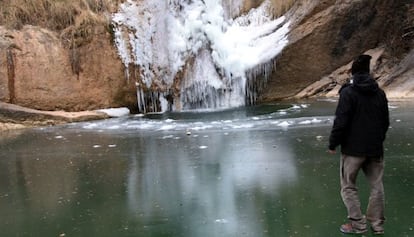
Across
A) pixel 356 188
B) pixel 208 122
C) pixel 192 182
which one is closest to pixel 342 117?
pixel 356 188

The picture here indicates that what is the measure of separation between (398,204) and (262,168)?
2.37 m

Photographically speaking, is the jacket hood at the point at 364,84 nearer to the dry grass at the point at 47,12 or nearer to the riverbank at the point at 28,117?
the riverbank at the point at 28,117

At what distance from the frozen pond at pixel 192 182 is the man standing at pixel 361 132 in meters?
0.34

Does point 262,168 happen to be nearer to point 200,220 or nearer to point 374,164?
point 200,220

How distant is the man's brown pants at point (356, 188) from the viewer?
4.40 meters

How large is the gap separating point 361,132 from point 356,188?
49 cm

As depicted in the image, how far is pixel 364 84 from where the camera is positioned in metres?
4.30

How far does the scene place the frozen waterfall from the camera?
59.8 feet

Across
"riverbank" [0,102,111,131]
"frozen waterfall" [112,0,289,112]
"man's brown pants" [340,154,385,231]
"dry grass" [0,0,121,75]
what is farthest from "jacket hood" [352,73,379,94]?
"dry grass" [0,0,121,75]

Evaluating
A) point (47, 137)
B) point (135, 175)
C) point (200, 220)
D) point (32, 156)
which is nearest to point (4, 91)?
point (47, 137)

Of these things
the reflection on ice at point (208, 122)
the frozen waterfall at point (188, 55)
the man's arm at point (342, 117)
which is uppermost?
the frozen waterfall at point (188, 55)

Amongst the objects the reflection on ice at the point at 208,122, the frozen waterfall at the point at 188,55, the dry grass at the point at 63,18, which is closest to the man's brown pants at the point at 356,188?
the reflection on ice at the point at 208,122

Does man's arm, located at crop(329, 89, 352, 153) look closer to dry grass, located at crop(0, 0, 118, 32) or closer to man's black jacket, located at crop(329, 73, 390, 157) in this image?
man's black jacket, located at crop(329, 73, 390, 157)

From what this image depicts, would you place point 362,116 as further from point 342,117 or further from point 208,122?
point 208,122
